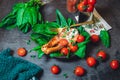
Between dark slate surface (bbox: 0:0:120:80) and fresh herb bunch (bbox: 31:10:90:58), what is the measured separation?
0.04 m

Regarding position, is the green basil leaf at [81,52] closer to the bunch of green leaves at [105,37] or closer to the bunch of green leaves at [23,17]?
the bunch of green leaves at [105,37]

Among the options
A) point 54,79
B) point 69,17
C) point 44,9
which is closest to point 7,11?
point 44,9

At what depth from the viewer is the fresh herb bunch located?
958 millimetres

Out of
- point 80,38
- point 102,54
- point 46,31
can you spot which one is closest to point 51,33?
point 46,31

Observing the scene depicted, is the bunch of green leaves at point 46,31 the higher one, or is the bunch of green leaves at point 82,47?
the bunch of green leaves at point 46,31

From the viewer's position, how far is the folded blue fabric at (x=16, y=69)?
0.91 m

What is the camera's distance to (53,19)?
1.10m

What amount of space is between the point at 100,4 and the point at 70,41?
319mm

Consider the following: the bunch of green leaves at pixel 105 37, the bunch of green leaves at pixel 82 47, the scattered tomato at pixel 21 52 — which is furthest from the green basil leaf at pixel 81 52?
the scattered tomato at pixel 21 52

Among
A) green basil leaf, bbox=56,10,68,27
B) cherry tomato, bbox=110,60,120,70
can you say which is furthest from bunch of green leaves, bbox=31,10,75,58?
cherry tomato, bbox=110,60,120,70

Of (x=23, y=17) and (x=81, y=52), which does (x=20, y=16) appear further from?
(x=81, y=52)

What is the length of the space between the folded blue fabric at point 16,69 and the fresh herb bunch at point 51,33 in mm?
64

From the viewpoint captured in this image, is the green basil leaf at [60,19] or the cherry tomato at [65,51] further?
the green basil leaf at [60,19]

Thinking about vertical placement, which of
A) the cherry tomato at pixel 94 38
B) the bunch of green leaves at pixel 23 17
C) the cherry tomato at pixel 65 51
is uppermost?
the bunch of green leaves at pixel 23 17
